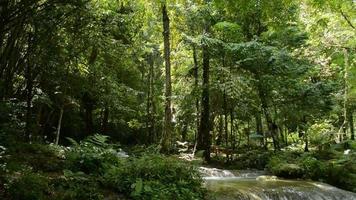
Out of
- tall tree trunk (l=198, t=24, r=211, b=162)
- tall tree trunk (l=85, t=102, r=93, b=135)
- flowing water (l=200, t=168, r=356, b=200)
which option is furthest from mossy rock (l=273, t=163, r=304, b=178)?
tall tree trunk (l=85, t=102, r=93, b=135)

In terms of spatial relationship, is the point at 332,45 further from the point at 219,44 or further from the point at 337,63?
the point at 219,44

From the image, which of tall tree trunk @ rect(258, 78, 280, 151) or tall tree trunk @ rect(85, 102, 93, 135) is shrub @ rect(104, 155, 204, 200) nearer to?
tall tree trunk @ rect(258, 78, 280, 151)

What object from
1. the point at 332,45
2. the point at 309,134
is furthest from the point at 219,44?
the point at 309,134

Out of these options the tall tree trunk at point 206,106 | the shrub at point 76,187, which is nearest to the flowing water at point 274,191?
the shrub at point 76,187

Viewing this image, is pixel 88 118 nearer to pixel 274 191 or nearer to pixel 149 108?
pixel 149 108

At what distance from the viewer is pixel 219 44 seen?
18.7 m

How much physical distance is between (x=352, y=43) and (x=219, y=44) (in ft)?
20.3

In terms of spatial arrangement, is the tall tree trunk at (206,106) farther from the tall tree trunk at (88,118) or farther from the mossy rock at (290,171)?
the tall tree trunk at (88,118)

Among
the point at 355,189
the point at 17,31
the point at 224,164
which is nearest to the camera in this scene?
the point at 17,31

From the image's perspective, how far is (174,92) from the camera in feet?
78.8

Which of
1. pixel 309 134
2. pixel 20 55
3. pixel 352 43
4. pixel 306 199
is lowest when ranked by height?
pixel 306 199

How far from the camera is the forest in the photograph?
26.5 ft

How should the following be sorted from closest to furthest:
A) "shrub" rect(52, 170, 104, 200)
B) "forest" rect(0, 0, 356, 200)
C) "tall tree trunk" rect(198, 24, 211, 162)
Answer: "shrub" rect(52, 170, 104, 200) → "forest" rect(0, 0, 356, 200) → "tall tree trunk" rect(198, 24, 211, 162)

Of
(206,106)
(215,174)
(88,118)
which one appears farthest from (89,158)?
(88,118)
